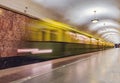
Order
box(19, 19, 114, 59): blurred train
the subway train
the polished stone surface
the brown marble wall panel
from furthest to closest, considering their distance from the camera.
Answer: box(19, 19, 114, 59): blurred train < the subway train < the brown marble wall panel < the polished stone surface

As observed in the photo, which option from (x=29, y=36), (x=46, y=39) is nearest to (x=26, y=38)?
(x=29, y=36)

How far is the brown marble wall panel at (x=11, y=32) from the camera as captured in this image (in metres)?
7.70

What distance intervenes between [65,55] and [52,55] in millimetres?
2712

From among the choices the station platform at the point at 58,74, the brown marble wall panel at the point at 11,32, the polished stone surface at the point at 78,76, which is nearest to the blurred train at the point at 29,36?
the brown marble wall panel at the point at 11,32

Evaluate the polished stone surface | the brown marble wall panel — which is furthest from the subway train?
the polished stone surface

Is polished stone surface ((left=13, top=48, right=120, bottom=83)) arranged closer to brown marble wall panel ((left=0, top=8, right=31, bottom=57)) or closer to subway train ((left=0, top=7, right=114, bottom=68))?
subway train ((left=0, top=7, right=114, bottom=68))

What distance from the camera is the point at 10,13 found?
8062 mm

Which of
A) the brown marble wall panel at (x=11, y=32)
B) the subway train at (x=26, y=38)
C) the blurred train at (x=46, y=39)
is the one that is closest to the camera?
the brown marble wall panel at (x=11, y=32)

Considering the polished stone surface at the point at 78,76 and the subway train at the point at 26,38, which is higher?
the subway train at the point at 26,38

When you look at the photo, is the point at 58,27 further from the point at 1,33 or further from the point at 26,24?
the point at 1,33

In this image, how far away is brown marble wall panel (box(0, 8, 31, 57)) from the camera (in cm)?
770

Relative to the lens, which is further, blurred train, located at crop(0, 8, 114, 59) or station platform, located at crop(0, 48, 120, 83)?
blurred train, located at crop(0, 8, 114, 59)

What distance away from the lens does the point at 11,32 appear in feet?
26.8

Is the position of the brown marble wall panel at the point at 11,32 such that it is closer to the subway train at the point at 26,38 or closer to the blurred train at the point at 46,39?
the subway train at the point at 26,38
